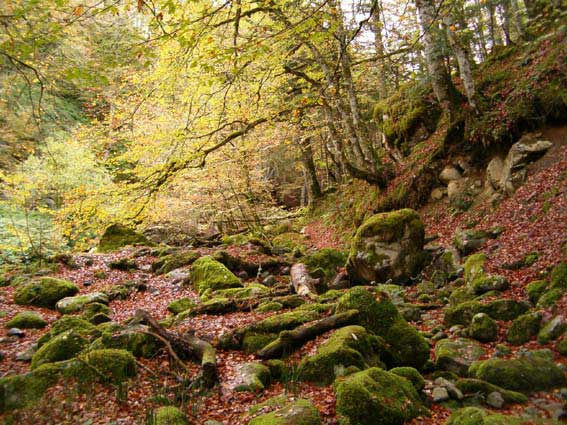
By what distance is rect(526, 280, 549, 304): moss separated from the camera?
586 centimetres

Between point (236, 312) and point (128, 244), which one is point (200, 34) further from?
point (128, 244)

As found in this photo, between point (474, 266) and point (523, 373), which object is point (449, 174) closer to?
point (474, 266)

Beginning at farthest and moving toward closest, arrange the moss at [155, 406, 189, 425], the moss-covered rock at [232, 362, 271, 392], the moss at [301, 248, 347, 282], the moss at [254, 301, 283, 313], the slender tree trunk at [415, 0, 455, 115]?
the moss at [301, 248, 347, 282], the slender tree trunk at [415, 0, 455, 115], the moss at [254, 301, 283, 313], the moss-covered rock at [232, 362, 271, 392], the moss at [155, 406, 189, 425]

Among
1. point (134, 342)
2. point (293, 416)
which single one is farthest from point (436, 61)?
point (293, 416)

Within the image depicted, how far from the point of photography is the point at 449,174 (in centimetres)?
1060

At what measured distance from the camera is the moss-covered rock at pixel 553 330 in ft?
16.3

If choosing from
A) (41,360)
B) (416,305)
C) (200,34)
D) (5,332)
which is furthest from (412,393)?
(5,332)

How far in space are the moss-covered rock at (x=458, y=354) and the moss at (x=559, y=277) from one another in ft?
4.77

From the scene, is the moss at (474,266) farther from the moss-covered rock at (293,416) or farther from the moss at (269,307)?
the moss-covered rock at (293,416)

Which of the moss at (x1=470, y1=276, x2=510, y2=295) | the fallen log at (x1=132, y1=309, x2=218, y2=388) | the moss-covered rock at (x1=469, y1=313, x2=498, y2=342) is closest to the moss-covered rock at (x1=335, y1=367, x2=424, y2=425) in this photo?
the fallen log at (x1=132, y1=309, x2=218, y2=388)

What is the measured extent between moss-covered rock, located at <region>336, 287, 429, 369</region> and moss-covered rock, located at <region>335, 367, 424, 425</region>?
103 centimetres

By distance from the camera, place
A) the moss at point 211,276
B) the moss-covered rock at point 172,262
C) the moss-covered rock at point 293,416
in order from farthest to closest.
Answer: the moss-covered rock at point 172,262, the moss at point 211,276, the moss-covered rock at point 293,416

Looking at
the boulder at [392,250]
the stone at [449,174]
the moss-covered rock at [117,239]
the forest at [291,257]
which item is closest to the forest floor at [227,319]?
the forest at [291,257]

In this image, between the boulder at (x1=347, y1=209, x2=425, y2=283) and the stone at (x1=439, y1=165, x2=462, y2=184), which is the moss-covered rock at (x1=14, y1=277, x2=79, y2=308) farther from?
the stone at (x1=439, y1=165, x2=462, y2=184)
